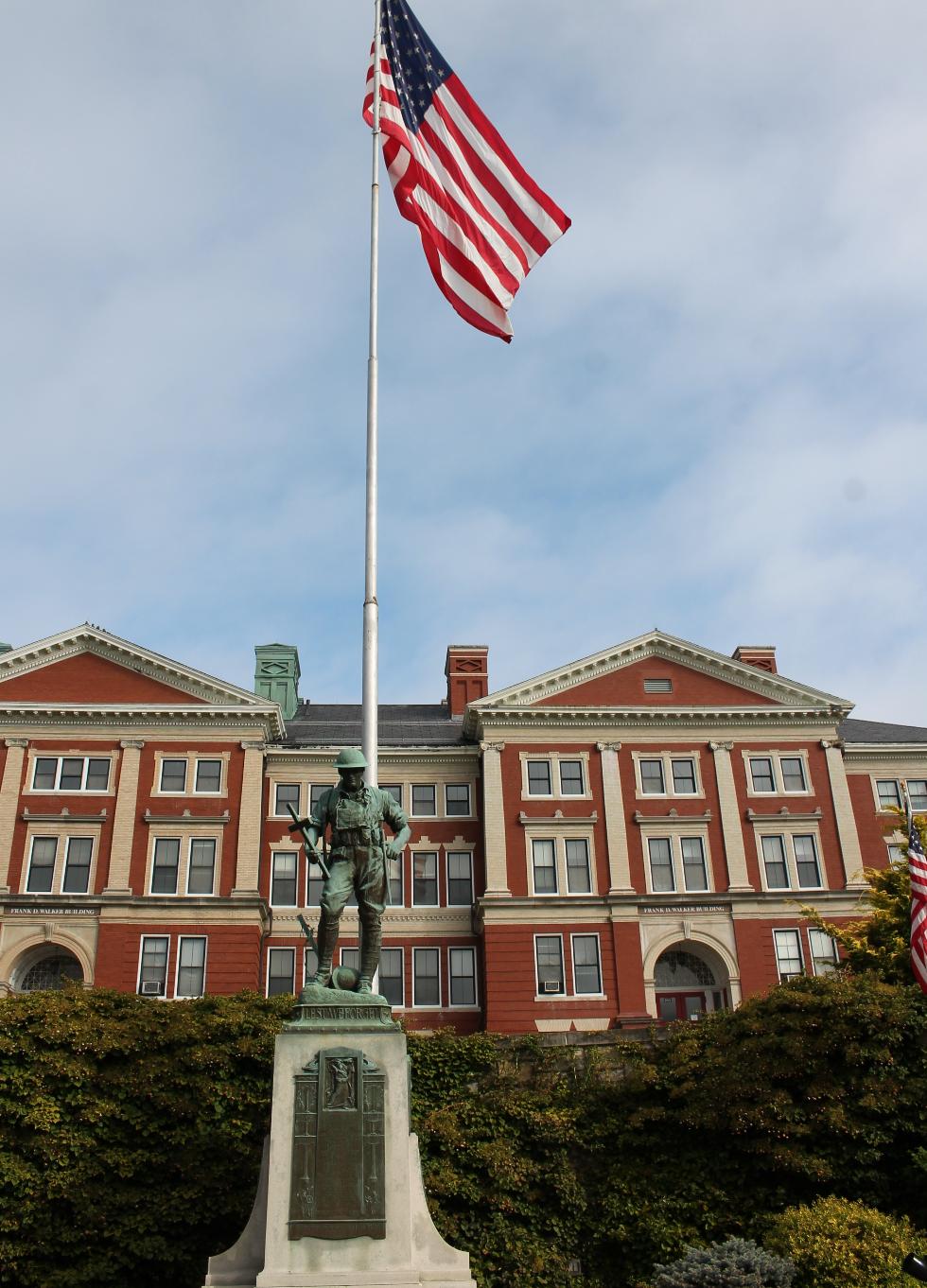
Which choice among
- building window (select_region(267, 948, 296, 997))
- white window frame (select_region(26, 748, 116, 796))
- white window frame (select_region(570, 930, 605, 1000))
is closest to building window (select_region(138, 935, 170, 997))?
building window (select_region(267, 948, 296, 997))

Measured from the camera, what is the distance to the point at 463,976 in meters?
44.4

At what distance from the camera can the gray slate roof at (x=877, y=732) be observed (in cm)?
4897

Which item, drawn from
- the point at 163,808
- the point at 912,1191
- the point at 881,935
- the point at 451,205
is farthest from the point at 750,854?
the point at 451,205

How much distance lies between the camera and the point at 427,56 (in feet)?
66.5

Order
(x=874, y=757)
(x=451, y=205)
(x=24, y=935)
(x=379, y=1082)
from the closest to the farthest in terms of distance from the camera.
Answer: (x=379, y=1082) → (x=451, y=205) → (x=24, y=935) → (x=874, y=757)

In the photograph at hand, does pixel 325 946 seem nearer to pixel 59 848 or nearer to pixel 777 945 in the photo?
pixel 59 848

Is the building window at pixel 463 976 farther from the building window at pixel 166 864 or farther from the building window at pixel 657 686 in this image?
the building window at pixel 657 686

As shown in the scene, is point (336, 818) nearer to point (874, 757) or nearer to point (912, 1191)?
point (912, 1191)

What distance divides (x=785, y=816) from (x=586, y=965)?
30.9 ft

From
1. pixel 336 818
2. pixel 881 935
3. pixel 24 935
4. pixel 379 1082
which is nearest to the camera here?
pixel 379 1082

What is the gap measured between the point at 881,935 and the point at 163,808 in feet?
81.2

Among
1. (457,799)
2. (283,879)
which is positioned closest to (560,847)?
(457,799)

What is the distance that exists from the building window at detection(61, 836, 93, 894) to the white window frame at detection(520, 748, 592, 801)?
15.7 meters

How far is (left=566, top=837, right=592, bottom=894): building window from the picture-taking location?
4409 cm
